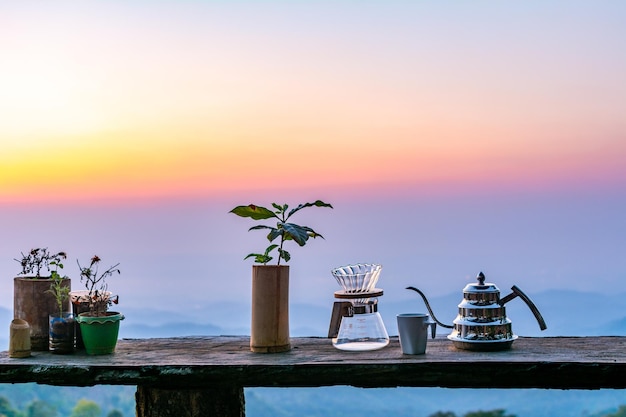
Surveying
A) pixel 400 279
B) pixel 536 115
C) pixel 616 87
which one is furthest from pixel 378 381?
pixel 616 87

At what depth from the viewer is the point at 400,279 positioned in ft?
8.55

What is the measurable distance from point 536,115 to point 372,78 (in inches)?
31.7

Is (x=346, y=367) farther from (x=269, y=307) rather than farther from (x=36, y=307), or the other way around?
(x=36, y=307)

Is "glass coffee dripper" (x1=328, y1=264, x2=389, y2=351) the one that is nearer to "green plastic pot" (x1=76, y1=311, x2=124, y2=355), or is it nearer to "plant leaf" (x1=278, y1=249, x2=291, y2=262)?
"plant leaf" (x1=278, y1=249, x2=291, y2=262)

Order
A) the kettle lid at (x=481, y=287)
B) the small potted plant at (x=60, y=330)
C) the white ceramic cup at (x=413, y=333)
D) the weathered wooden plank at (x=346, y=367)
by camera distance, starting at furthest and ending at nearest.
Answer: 1. the small potted plant at (x=60, y=330)
2. the kettle lid at (x=481, y=287)
3. the white ceramic cup at (x=413, y=333)
4. the weathered wooden plank at (x=346, y=367)

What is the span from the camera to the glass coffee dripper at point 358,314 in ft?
7.77

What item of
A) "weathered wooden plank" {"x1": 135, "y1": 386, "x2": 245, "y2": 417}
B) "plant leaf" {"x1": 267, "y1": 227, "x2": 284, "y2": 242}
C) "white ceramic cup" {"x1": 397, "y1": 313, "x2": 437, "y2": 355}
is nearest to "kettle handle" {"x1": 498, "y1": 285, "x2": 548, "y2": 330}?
"white ceramic cup" {"x1": 397, "y1": 313, "x2": 437, "y2": 355}

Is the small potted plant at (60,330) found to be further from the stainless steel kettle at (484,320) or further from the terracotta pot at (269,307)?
the stainless steel kettle at (484,320)

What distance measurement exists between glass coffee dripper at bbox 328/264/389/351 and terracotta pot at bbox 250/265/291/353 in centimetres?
16

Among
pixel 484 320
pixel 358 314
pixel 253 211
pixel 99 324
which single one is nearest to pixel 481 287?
pixel 484 320

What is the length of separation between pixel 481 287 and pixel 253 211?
777 mm

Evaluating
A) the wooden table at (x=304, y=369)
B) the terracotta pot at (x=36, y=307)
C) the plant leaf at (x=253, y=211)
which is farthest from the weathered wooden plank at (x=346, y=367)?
the plant leaf at (x=253, y=211)

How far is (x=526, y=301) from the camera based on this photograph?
232cm

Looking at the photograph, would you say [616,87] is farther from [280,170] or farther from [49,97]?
[49,97]
